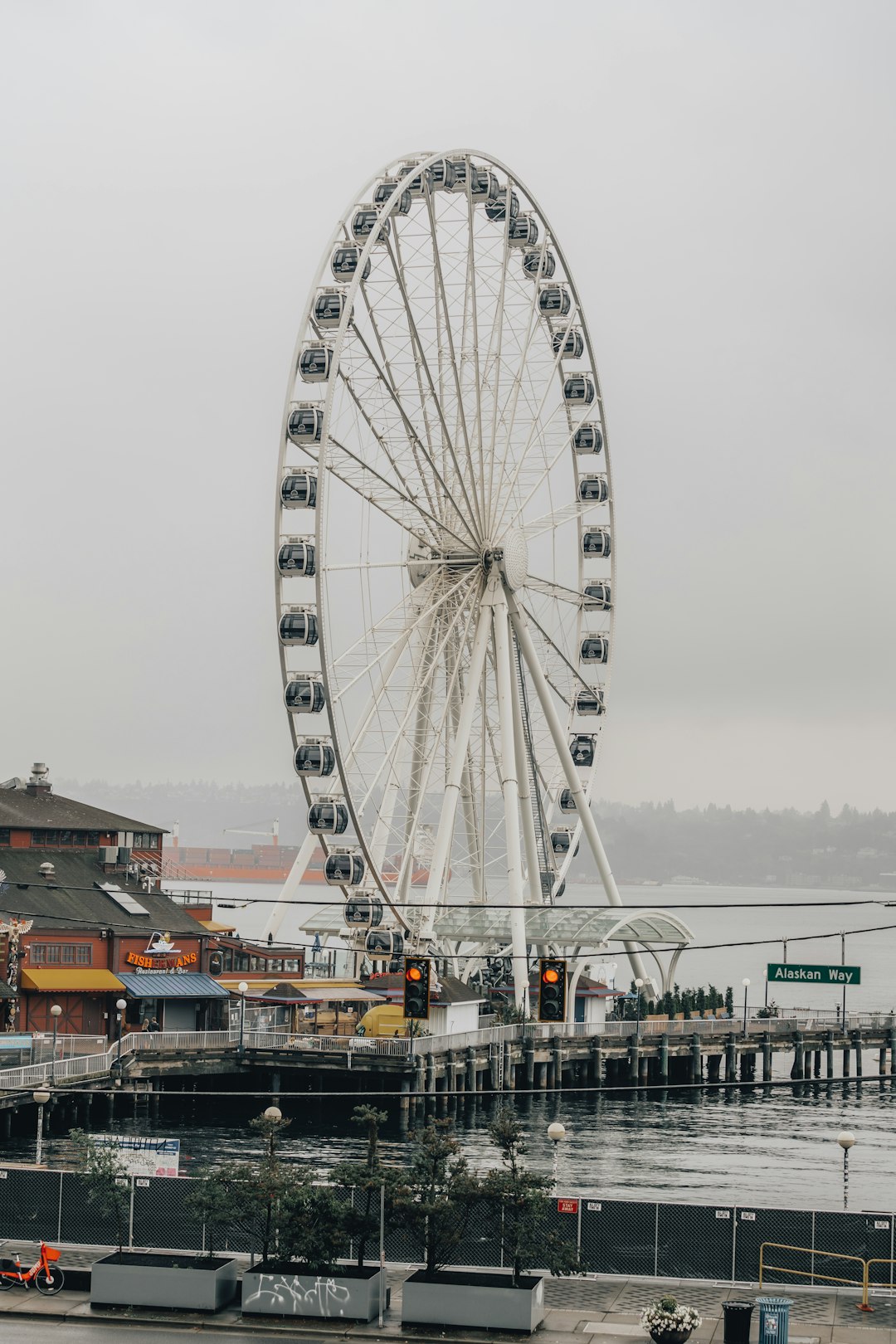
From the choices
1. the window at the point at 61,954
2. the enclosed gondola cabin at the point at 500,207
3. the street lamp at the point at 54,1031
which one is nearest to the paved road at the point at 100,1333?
the street lamp at the point at 54,1031

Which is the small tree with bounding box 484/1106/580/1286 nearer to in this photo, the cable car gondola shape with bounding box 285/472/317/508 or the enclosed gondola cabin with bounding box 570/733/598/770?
the cable car gondola shape with bounding box 285/472/317/508

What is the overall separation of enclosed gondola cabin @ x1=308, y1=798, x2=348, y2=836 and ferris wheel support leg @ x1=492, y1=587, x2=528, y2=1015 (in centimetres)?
1197

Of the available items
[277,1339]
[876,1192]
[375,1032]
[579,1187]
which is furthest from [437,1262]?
[375,1032]

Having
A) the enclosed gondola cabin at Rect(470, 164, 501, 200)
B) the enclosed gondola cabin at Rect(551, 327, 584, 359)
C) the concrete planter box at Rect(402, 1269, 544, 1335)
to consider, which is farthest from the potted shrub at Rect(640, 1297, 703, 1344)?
the enclosed gondola cabin at Rect(551, 327, 584, 359)

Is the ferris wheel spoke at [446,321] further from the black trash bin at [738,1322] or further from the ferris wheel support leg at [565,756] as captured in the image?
the black trash bin at [738,1322]

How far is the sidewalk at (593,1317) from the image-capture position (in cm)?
3344

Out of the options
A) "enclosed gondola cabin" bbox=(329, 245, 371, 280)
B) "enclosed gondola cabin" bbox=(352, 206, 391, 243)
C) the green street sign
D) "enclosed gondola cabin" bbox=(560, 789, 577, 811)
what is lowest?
the green street sign

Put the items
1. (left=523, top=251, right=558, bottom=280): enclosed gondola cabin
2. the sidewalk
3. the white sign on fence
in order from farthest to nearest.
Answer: (left=523, top=251, right=558, bottom=280): enclosed gondola cabin < the white sign on fence < the sidewalk

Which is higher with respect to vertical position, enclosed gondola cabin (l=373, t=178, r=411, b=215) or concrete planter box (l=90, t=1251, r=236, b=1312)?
enclosed gondola cabin (l=373, t=178, r=411, b=215)

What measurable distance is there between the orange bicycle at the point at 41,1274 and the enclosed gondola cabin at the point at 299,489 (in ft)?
141

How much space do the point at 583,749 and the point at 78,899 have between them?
31926mm

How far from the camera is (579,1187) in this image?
62812mm

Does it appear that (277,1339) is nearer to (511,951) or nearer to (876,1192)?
(876,1192)

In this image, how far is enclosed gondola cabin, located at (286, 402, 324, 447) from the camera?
75500 millimetres
